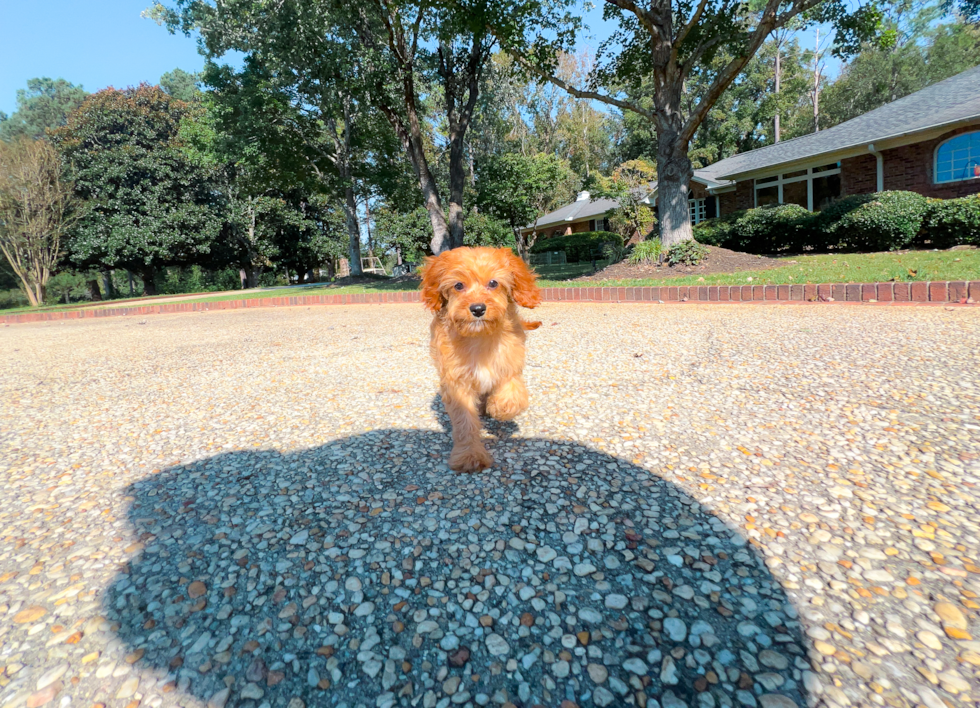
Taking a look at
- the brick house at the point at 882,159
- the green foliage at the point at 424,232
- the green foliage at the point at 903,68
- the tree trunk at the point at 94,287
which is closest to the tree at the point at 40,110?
the tree trunk at the point at 94,287

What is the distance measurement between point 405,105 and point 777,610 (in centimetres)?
1678

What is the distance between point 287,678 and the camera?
1.44 meters

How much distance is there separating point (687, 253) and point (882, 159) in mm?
12707

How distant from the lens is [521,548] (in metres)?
1.99

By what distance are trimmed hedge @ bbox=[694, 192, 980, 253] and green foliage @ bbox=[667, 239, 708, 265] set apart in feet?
16.3

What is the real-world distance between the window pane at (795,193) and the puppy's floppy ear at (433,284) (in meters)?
24.2

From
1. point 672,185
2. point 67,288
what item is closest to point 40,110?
→ point 67,288

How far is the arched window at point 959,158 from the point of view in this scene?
15.9 meters

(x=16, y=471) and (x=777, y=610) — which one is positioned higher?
(x=16, y=471)

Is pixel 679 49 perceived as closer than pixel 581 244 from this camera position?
Yes

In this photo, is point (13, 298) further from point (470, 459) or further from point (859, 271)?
point (859, 271)

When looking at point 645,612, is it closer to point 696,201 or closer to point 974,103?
point 974,103

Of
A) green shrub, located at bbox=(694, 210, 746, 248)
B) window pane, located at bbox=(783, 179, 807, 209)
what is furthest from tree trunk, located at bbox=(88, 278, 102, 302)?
window pane, located at bbox=(783, 179, 807, 209)

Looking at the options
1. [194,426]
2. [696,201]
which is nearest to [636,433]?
[194,426]
